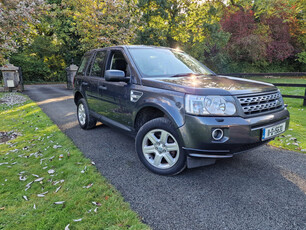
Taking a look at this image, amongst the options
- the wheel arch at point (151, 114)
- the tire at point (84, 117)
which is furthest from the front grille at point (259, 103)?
the tire at point (84, 117)

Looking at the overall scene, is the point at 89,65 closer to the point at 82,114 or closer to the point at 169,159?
the point at 82,114

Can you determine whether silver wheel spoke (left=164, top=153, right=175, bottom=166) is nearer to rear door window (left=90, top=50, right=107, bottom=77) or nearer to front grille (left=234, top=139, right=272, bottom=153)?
front grille (left=234, top=139, right=272, bottom=153)

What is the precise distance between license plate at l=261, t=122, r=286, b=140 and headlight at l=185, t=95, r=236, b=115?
1.66 ft

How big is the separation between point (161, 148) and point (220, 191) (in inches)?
35.1

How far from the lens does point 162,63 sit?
3.53 meters

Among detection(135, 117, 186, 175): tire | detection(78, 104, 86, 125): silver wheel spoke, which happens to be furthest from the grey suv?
detection(78, 104, 86, 125): silver wheel spoke

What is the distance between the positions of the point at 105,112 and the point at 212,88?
2260 mm

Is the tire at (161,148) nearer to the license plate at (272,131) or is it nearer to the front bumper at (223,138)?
the front bumper at (223,138)

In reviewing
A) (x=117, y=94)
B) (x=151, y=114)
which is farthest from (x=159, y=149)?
(x=117, y=94)

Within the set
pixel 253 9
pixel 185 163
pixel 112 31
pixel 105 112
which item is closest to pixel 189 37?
pixel 112 31

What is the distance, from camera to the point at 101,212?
2.14 m

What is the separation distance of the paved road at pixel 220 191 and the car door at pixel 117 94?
680mm

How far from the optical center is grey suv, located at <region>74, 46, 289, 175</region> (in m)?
2.37

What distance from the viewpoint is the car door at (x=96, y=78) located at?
4152mm
